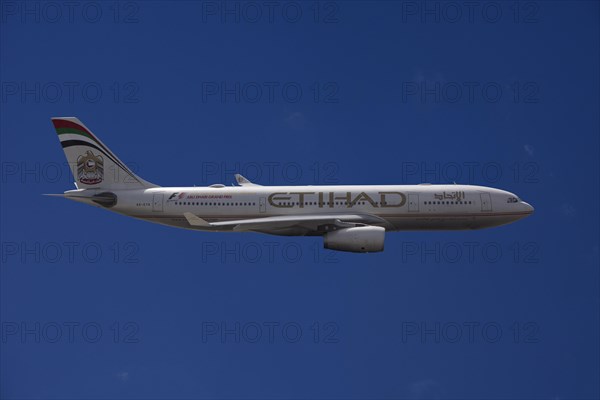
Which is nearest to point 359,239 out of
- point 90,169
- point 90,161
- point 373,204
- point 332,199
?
point 373,204

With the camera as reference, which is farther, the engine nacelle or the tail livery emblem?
the tail livery emblem

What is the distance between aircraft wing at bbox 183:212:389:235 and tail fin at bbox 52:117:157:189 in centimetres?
738

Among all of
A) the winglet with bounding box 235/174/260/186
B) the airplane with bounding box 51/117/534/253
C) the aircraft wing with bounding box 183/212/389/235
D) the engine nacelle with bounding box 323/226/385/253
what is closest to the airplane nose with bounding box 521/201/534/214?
the airplane with bounding box 51/117/534/253

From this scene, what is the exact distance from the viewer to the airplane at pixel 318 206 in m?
34.9

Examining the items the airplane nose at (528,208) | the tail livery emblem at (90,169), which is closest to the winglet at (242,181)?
the tail livery emblem at (90,169)

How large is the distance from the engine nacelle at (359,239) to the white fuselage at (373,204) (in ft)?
8.73

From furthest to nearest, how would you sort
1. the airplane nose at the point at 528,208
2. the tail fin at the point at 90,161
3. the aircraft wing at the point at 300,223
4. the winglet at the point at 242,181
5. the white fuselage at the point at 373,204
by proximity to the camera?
the winglet at the point at 242,181
the tail fin at the point at 90,161
the airplane nose at the point at 528,208
the white fuselage at the point at 373,204
the aircraft wing at the point at 300,223

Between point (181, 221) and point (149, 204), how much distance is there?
2.36 meters

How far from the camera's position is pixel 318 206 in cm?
3566

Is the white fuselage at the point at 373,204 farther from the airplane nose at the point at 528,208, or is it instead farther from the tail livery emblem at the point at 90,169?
the tail livery emblem at the point at 90,169

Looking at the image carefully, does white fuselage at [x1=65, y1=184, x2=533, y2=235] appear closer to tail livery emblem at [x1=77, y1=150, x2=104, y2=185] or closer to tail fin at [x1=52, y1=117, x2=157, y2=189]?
tail fin at [x1=52, y1=117, x2=157, y2=189]

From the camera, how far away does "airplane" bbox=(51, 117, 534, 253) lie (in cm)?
3494

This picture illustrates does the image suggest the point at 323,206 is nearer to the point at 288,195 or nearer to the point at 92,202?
the point at 288,195

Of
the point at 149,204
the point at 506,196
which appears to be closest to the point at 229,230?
the point at 149,204
